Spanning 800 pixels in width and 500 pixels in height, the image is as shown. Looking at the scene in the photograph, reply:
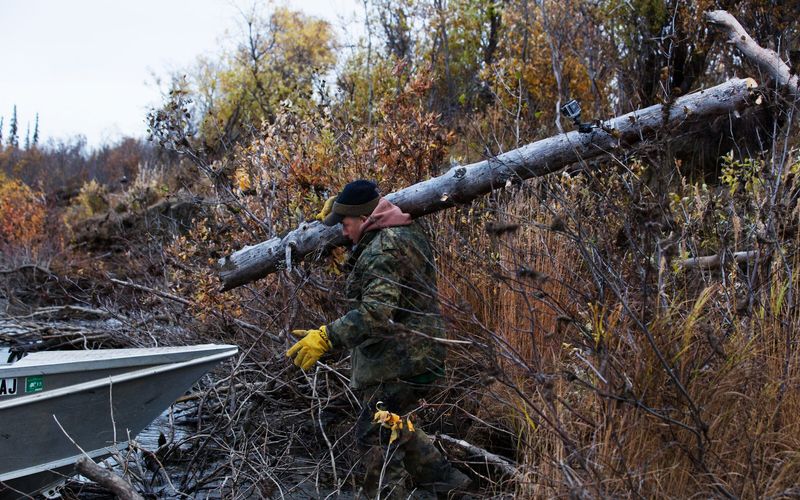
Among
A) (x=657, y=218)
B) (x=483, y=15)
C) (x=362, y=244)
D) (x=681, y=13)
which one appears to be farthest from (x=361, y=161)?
(x=483, y=15)

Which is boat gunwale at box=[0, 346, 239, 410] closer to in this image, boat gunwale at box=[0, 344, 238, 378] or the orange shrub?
boat gunwale at box=[0, 344, 238, 378]

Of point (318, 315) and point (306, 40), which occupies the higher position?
point (306, 40)

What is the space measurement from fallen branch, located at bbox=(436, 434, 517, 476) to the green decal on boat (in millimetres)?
2571

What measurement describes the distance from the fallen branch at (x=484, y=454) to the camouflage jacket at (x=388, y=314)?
0.65 m

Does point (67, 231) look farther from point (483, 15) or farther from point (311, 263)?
point (311, 263)

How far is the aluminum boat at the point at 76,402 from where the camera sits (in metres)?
5.11

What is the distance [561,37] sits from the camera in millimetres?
12555

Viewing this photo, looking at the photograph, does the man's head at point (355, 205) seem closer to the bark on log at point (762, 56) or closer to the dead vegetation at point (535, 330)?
the dead vegetation at point (535, 330)

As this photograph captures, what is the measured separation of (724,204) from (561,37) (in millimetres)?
7418

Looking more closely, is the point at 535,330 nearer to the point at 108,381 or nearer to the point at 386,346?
the point at 386,346

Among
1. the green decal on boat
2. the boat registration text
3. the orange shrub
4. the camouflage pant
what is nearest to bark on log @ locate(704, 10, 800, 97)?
the camouflage pant

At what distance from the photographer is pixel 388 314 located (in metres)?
4.68

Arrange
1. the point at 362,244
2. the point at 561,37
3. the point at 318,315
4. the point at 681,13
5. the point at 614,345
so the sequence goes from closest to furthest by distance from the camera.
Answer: the point at 614,345 < the point at 362,244 < the point at 318,315 < the point at 681,13 < the point at 561,37

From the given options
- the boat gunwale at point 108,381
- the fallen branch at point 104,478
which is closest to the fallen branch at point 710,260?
the boat gunwale at point 108,381
